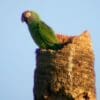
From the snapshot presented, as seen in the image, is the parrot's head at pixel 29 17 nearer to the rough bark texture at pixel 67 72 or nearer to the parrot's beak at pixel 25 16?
the parrot's beak at pixel 25 16

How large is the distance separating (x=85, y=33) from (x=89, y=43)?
0.26m

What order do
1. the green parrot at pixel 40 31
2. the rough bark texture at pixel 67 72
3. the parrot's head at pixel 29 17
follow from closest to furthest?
the rough bark texture at pixel 67 72 < the green parrot at pixel 40 31 < the parrot's head at pixel 29 17

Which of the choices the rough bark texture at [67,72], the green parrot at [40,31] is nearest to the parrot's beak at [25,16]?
the green parrot at [40,31]

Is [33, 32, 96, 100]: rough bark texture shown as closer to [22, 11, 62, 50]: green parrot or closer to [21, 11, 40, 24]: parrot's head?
[22, 11, 62, 50]: green parrot

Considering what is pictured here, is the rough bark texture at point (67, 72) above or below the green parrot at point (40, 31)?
below

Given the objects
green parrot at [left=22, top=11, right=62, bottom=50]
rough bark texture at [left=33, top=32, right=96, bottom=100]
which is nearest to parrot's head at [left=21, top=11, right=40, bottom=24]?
green parrot at [left=22, top=11, right=62, bottom=50]

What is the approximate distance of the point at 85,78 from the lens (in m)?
10.7

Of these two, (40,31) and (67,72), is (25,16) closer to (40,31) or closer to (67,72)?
(40,31)

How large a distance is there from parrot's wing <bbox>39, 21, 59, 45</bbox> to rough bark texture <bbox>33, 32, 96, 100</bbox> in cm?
80

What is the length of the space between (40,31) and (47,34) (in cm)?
22

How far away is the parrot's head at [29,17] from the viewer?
12.2 metres

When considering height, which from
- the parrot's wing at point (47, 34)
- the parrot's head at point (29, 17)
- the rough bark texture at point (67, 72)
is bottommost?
the rough bark texture at point (67, 72)

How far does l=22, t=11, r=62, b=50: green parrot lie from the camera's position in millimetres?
11562

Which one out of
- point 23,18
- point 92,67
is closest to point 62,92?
point 92,67
